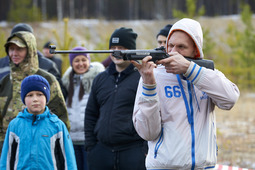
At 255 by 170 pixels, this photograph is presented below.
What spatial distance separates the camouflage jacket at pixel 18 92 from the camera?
14.7 ft

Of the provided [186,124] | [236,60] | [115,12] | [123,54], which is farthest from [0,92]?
[115,12]

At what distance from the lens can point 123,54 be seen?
9.32 feet

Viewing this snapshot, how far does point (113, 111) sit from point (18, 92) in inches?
42.1

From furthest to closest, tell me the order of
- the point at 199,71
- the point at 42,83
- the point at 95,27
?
1. the point at 95,27
2. the point at 42,83
3. the point at 199,71

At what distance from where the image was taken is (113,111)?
170 inches

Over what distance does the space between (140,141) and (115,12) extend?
45982mm

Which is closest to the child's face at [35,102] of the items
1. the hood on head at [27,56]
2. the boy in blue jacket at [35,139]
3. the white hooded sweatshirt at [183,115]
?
the boy in blue jacket at [35,139]

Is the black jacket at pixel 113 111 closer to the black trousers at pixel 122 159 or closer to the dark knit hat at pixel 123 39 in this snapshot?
the black trousers at pixel 122 159

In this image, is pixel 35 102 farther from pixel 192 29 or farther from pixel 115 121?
pixel 192 29

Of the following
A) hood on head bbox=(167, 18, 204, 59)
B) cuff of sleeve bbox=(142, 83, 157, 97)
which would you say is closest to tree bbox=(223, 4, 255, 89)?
hood on head bbox=(167, 18, 204, 59)

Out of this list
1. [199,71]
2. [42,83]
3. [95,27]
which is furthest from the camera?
[95,27]

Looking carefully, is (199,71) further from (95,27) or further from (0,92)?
(95,27)

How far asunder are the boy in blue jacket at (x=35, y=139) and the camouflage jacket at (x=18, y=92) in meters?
0.48

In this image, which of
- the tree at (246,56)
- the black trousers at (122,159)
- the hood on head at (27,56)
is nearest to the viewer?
the black trousers at (122,159)
